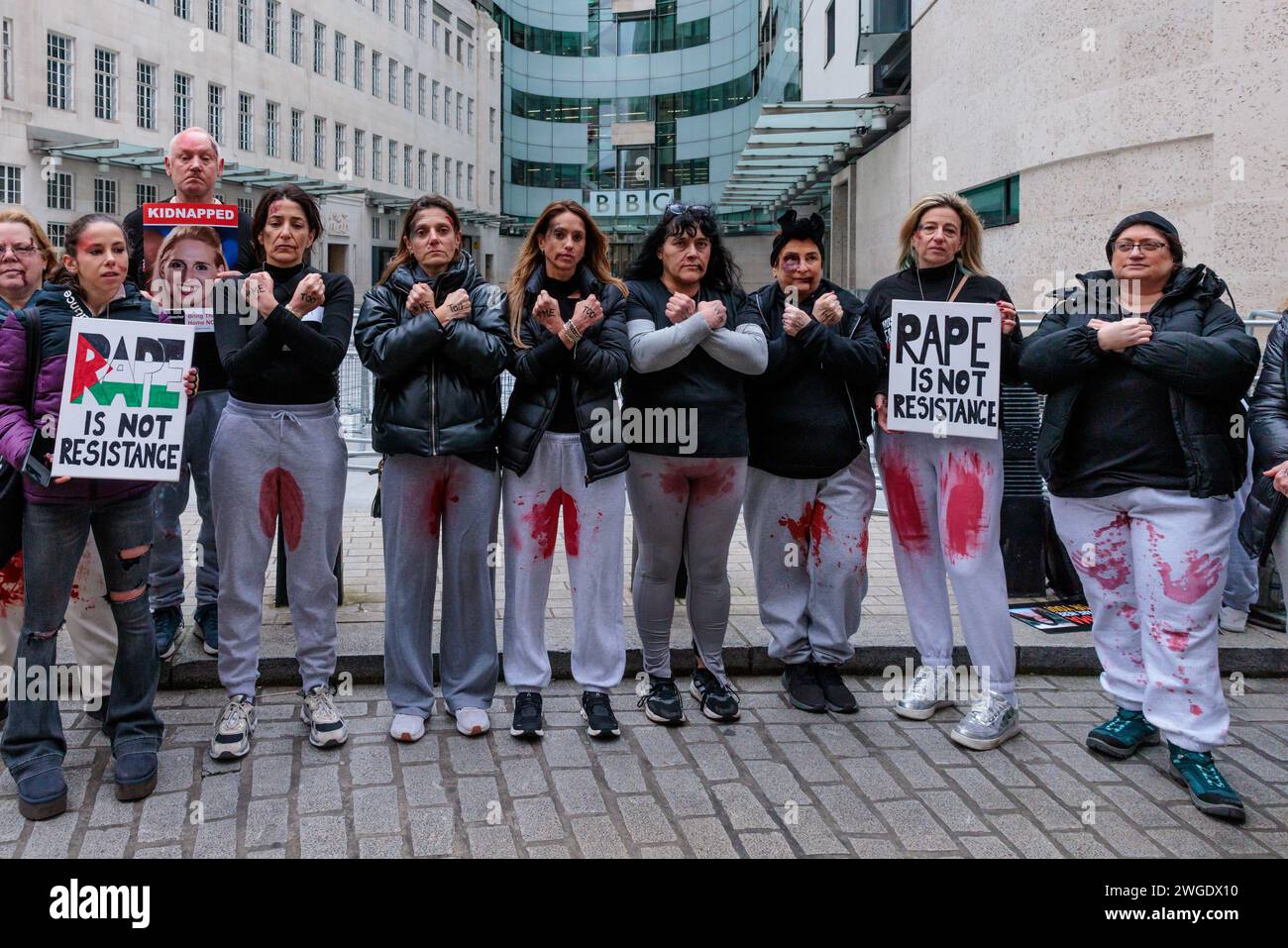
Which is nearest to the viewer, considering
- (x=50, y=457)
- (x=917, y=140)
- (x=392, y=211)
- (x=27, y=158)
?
(x=50, y=457)

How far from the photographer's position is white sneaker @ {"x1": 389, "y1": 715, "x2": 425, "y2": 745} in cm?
474

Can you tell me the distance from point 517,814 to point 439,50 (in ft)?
217

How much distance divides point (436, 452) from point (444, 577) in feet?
2.24

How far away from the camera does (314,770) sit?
4.44 metres

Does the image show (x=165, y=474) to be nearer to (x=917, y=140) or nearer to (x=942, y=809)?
(x=942, y=809)

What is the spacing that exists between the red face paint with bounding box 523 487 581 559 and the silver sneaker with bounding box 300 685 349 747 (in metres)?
1.16

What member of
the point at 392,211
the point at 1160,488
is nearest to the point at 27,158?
the point at 392,211

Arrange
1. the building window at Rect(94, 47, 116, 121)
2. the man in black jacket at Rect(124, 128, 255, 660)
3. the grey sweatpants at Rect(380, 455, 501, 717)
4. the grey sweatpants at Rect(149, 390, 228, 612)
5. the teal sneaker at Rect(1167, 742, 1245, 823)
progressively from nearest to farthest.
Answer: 1. the teal sneaker at Rect(1167, 742, 1245, 823)
2. the grey sweatpants at Rect(380, 455, 501, 717)
3. the man in black jacket at Rect(124, 128, 255, 660)
4. the grey sweatpants at Rect(149, 390, 228, 612)
5. the building window at Rect(94, 47, 116, 121)

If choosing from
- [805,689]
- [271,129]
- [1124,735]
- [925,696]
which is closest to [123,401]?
[805,689]

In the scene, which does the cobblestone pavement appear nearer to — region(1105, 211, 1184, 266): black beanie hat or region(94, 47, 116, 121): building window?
region(1105, 211, 1184, 266): black beanie hat

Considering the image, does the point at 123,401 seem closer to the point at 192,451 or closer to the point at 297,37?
the point at 192,451

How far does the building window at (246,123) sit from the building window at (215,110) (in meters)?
1.39

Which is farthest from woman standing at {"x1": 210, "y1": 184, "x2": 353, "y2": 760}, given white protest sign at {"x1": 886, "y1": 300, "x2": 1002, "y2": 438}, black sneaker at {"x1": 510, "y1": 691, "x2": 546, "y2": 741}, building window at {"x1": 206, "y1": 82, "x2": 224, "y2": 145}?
building window at {"x1": 206, "y1": 82, "x2": 224, "y2": 145}

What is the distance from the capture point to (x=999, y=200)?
14.8 meters
